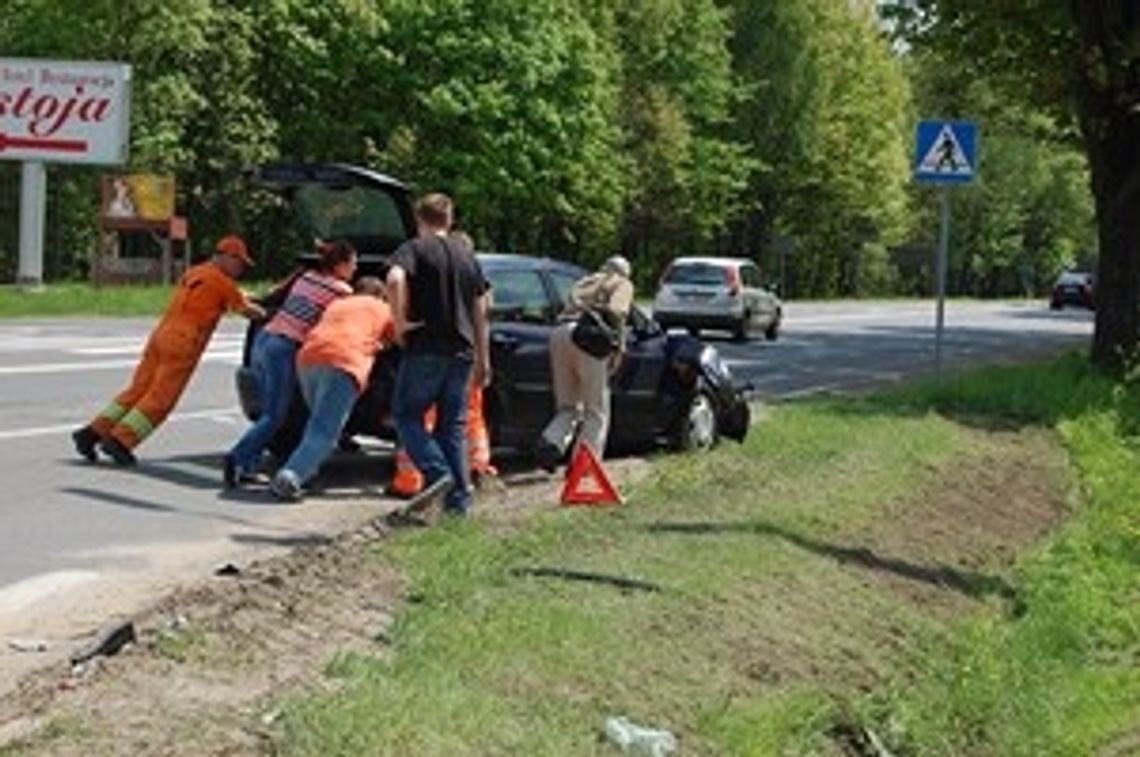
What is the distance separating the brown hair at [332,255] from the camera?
1198 centimetres

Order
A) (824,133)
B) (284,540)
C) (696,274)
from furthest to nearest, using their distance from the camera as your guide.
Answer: (824,133), (696,274), (284,540)

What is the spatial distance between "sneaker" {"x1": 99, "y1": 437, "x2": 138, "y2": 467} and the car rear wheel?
4.13 meters

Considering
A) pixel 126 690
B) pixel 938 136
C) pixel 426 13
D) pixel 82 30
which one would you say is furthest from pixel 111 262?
pixel 126 690

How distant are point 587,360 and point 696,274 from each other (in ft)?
73.1

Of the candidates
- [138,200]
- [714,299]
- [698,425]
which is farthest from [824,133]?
[698,425]

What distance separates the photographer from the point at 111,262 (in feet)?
133

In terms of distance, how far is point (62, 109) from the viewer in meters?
36.1

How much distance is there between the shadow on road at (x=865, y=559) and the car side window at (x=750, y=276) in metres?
23.8

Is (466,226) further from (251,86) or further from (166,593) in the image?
(166,593)

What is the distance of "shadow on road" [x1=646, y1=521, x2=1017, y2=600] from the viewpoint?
34.2 ft

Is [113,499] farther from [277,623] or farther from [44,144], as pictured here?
[44,144]

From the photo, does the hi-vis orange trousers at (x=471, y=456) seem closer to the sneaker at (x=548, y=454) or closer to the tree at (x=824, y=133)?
the sneaker at (x=548, y=454)

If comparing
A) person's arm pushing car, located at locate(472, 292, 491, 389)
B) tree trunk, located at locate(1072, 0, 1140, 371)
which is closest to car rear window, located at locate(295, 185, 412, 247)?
person's arm pushing car, located at locate(472, 292, 491, 389)

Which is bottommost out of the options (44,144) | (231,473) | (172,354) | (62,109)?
(231,473)
